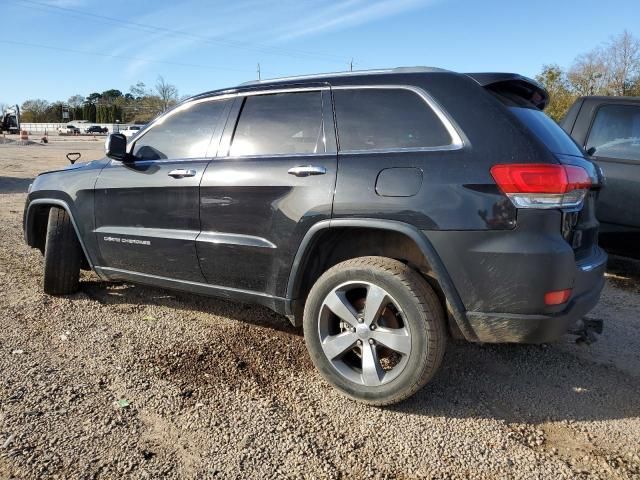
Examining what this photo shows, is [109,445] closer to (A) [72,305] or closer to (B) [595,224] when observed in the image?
(A) [72,305]

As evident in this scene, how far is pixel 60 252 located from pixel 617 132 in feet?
17.8

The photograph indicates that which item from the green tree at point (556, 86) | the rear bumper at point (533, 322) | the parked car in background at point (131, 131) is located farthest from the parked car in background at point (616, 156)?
the green tree at point (556, 86)

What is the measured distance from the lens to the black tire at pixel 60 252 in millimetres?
4281

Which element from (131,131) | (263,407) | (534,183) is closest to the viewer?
(534,183)

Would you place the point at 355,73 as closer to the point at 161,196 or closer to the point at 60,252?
the point at 161,196

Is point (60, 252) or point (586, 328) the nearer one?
point (586, 328)

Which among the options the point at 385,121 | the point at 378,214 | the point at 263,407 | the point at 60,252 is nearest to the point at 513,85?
the point at 385,121

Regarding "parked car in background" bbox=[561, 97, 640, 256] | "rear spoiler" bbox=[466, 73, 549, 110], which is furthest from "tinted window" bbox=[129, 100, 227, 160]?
"parked car in background" bbox=[561, 97, 640, 256]

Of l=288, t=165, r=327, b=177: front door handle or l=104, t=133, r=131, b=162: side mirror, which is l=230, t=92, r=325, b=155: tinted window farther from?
l=104, t=133, r=131, b=162: side mirror

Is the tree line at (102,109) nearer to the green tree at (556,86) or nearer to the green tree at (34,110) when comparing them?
the green tree at (34,110)

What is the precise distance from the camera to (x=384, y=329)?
2.83 m

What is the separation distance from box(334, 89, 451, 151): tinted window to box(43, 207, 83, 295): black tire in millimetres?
2574

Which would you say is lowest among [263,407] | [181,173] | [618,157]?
[263,407]

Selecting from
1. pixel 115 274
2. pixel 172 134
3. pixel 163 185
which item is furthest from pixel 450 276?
pixel 115 274
